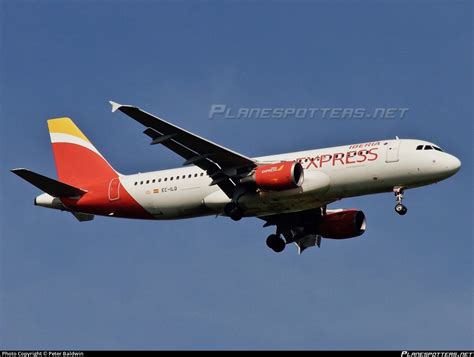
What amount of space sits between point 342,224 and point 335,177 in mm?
7260

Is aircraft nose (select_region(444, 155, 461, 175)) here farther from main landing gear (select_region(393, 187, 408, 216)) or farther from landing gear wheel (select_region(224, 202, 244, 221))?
landing gear wheel (select_region(224, 202, 244, 221))

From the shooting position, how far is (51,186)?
51844 millimetres

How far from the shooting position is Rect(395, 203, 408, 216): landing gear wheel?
45.9 meters

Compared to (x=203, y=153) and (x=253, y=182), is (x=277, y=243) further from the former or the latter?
(x=203, y=153)

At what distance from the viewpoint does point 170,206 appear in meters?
50.0

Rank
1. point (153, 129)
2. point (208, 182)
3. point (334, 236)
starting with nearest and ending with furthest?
point (153, 129) → point (208, 182) → point (334, 236)

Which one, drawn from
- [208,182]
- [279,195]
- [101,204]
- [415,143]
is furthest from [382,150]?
[101,204]

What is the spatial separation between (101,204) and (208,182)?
632cm

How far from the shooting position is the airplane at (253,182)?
151 feet

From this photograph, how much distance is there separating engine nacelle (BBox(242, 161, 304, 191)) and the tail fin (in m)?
10.2

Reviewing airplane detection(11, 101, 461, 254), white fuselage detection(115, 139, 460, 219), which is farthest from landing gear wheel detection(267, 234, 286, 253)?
white fuselage detection(115, 139, 460, 219)

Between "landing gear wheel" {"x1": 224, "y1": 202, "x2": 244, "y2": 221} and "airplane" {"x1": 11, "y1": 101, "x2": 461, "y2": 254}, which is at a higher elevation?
"airplane" {"x1": 11, "y1": 101, "x2": 461, "y2": 254}

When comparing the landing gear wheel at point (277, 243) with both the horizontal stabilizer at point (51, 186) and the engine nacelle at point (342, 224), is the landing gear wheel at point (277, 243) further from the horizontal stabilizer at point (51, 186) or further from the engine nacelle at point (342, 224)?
the horizontal stabilizer at point (51, 186)

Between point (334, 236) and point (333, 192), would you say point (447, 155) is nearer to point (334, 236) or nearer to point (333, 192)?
point (333, 192)
